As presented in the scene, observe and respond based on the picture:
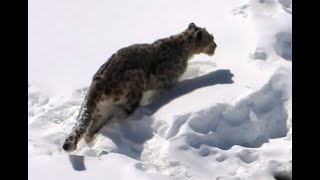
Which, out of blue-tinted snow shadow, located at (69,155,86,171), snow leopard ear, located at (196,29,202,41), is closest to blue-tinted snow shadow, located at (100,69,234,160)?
blue-tinted snow shadow, located at (69,155,86,171)

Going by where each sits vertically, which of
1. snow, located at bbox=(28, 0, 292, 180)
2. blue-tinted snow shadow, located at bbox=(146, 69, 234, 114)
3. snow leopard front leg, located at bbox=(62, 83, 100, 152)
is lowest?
blue-tinted snow shadow, located at bbox=(146, 69, 234, 114)

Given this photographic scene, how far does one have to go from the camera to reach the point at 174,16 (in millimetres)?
10781

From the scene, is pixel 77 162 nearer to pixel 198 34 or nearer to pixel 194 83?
pixel 194 83

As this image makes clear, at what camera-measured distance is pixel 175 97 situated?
796 cm

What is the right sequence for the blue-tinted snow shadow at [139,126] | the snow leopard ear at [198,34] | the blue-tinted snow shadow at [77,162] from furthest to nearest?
the snow leopard ear at [198,34] → the blue-tinted snow shadow at [139,126] → the blue-tinted snow shadow at [77,162]

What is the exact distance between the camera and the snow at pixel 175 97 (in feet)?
20.0

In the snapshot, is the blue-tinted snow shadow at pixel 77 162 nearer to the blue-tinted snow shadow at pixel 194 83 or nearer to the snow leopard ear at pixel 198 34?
the blue-tinted snow shadow at pixel 194 83

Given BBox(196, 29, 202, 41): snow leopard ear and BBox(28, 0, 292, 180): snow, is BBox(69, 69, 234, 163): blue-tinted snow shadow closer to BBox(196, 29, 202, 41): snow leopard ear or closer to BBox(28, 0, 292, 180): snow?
BBox(28, 0, 292, 180): snow

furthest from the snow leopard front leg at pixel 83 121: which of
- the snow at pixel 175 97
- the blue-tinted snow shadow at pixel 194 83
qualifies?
the blue-tinted snow shadow at pixel 194 83

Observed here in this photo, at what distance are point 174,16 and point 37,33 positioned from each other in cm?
236

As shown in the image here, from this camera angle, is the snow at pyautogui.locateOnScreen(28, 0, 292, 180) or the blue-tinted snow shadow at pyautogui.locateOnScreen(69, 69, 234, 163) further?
the blue-tinted snow shadow at pyautogui.locateOnScreen(69, 69, 234, 163)

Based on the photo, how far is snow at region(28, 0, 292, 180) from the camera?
6.09 metres

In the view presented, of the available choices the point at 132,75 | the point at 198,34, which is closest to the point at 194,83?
the point at 132,75
